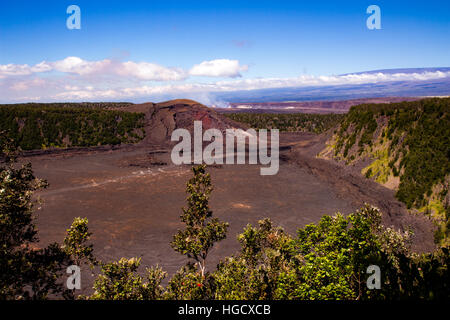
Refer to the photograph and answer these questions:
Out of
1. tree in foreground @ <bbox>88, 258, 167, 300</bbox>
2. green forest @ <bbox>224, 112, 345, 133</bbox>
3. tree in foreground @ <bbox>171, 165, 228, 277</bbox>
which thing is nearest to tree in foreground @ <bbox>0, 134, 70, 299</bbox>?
tree in foreground @ <bbox>88, 258, 167, 300</bbox>

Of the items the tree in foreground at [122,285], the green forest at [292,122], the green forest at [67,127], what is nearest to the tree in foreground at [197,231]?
the tree in foreground at [122,285]

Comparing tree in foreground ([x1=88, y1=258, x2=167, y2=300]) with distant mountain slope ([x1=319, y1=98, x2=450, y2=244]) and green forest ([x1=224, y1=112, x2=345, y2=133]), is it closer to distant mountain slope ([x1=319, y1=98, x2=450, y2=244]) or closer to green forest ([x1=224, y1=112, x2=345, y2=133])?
distant mountain slope ([x1=319, y1=98, x2=450, y2=244])

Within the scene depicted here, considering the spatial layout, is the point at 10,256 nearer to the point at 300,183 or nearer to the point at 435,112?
the point at 300,183

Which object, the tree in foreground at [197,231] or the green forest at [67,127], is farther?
the green forest at [67,127]

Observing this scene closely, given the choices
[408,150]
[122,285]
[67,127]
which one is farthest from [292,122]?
[122,285]

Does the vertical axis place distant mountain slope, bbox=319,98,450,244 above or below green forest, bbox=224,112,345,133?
below

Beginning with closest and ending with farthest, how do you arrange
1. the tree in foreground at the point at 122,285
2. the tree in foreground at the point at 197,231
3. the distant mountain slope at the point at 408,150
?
the tree in foreground at the point at 122,285
the tree in foreground at the point at 197,231
the distant mountain slope at the point at 408,150

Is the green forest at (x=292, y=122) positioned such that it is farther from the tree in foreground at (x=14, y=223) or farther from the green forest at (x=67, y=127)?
the tree in foreground at (x=14, y=223)
